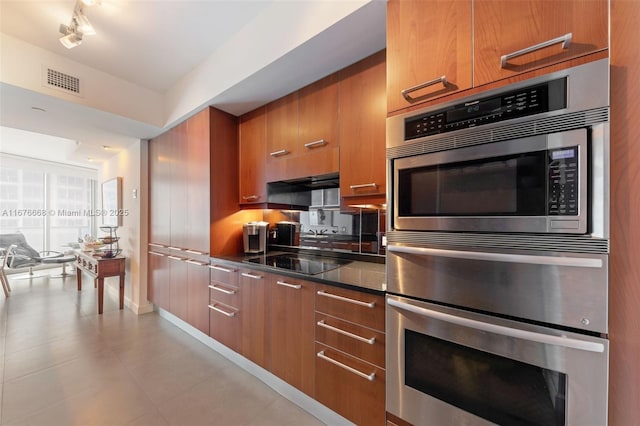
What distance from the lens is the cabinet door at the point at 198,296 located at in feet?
7.63

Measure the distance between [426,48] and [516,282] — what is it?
1033mm

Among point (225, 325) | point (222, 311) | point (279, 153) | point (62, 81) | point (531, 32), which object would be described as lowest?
point (225, 325)

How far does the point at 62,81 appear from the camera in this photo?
2.08 m

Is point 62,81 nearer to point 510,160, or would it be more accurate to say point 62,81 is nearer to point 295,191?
point 295,191

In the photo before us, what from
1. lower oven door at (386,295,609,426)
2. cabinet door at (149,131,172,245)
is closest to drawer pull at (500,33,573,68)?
lower oven door at (386,295,609,426)

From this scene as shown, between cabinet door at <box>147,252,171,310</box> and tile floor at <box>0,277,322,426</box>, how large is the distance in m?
0.26

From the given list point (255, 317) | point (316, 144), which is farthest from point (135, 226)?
point (316, 144)

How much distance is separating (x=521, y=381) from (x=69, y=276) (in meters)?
7.20

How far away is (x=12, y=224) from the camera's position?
199 inches

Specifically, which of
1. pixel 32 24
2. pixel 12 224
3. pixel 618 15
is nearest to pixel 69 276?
pixel 12 224

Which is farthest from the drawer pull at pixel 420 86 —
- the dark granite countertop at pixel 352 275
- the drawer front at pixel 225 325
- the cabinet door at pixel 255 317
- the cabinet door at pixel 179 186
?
the cabinet door at pixel 179 186

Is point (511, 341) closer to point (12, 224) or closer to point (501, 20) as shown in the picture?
point (501, 20)

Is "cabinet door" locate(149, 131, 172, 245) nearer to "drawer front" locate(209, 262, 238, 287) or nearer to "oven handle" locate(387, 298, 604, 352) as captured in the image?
"drawer front" locate(209, 262, 238, 287)

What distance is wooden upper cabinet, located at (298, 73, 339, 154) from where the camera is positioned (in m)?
1.75
